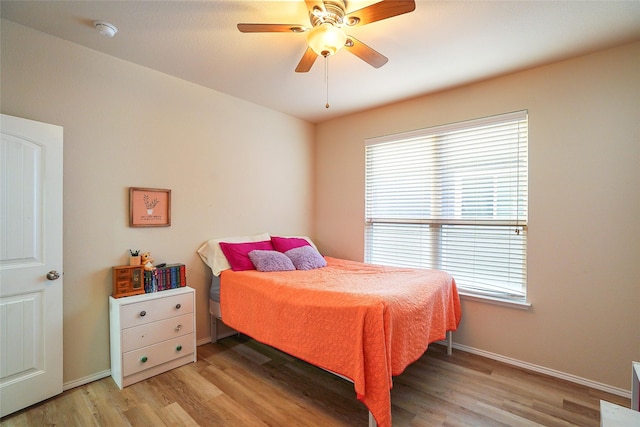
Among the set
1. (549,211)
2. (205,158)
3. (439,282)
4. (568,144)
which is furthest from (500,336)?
(205,158)

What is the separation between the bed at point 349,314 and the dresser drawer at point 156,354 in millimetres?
382

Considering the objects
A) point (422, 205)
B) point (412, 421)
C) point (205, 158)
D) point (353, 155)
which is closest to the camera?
point (412, 421)

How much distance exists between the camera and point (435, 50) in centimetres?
224

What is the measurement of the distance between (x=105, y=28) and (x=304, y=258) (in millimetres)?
2464

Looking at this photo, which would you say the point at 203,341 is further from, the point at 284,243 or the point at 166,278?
the point at 284,243

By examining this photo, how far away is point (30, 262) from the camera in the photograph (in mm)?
1928

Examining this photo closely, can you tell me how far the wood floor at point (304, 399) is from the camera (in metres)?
1.83

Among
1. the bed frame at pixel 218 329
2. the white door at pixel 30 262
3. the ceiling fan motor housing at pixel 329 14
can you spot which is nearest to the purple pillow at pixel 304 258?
the bed frame at pixel 218 329

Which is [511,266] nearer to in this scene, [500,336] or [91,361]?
[500,336]

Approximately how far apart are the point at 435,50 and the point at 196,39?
6.02 feet

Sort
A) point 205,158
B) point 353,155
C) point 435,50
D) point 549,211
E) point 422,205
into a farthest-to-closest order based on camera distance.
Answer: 1. point 353,155
2. point 422,205
3. point 205,158
4. point 549,211
5. point 435,50

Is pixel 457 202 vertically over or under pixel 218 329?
over

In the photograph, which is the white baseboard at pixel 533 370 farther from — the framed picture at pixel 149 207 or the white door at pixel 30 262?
the framed picture at pixel 149 207

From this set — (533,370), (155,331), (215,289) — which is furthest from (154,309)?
(533,370)
